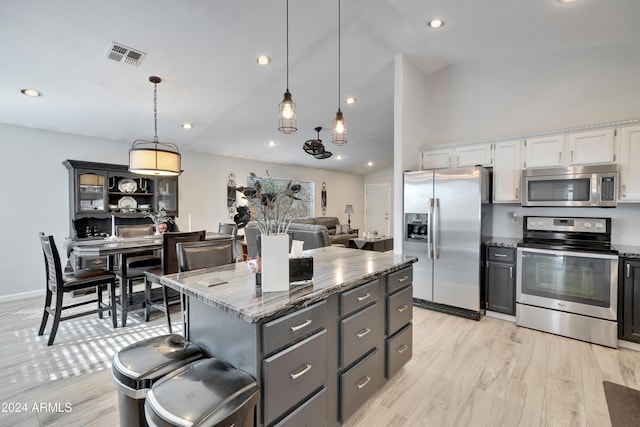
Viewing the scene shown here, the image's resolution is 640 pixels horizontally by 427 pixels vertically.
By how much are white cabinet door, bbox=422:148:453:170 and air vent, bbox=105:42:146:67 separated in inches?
142

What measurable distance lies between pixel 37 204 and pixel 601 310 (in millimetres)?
6983

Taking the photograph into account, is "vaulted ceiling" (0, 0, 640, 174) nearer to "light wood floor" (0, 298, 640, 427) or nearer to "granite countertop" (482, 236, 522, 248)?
"granite countertop" (482, 236, 522, 248)

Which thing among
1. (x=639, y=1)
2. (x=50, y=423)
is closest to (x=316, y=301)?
(x=50, y=423)

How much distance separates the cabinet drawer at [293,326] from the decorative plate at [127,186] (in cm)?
466

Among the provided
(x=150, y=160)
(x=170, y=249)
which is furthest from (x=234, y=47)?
(x=170, y=249)

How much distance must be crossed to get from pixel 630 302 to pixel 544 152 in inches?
66.9

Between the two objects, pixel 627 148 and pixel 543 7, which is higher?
pixel 543 7

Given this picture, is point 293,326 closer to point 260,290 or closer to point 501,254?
point 260,290

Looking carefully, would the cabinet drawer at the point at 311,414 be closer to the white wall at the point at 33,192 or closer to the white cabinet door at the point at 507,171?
the white cabinet door at the point at 507,171

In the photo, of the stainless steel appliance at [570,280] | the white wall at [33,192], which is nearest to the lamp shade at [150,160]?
the white wall at [33,192]

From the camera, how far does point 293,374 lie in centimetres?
139

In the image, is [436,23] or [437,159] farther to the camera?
[437,159]

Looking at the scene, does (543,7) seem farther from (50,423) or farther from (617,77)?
(50,423)

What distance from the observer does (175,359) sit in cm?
142
